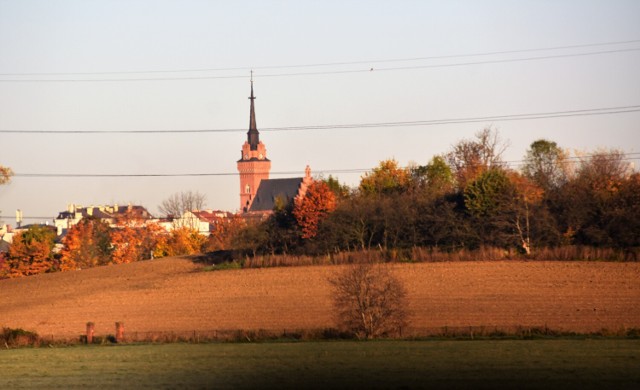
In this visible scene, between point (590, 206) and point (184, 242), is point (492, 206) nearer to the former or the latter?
point (590, 206)

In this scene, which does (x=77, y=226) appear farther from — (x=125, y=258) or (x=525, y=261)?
(x=525, y=261)

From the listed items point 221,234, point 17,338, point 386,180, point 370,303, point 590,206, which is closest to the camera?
point 370,303

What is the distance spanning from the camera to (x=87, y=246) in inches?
4919

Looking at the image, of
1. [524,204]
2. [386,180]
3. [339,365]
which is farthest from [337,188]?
[339,365]

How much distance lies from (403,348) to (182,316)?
2266 centimetres

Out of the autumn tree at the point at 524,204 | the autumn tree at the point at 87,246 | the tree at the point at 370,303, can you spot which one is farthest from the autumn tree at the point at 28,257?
the tree at the point at 370,303

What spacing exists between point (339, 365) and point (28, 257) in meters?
89.2

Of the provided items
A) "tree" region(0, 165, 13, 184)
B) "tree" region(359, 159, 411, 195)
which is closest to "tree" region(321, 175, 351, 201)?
"tree" region(359, 159, 411, 195)

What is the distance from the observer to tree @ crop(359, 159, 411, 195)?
112 m

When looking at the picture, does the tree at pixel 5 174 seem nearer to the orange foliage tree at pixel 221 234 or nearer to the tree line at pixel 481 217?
the tree line at pixel 481 217

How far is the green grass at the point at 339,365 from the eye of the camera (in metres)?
31.5

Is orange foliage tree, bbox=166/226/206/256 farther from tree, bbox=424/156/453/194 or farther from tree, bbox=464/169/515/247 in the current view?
tree, bbox=464/169/515/247

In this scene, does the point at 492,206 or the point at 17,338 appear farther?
the point at 492,206

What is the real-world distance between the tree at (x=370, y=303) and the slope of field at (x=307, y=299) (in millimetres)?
5623
